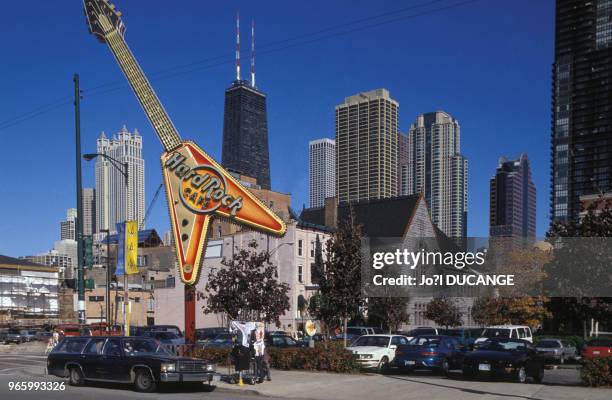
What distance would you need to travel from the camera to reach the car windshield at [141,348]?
2028 cm

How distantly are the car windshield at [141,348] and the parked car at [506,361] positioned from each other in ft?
31.3

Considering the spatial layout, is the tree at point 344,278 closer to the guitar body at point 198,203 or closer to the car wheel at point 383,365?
the guitar body at point 198,203

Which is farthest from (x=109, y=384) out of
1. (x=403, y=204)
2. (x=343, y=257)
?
(x=403, y=204)

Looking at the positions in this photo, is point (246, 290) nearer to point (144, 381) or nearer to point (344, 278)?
point (344, 278)

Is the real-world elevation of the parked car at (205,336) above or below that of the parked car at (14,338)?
above

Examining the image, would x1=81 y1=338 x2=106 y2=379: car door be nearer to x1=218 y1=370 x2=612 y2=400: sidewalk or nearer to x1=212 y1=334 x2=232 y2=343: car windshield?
x1=218 y1=370 x2=612 y2=400: sidewalk

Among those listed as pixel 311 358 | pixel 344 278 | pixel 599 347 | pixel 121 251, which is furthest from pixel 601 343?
pixel 121 251

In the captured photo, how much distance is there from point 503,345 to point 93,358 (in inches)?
497

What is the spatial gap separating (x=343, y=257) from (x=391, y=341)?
536 centimetres

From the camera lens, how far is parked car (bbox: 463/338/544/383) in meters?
22.4

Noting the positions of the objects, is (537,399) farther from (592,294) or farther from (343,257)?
(343,257)

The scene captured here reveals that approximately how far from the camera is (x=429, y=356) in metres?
26.0

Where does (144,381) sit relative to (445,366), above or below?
above

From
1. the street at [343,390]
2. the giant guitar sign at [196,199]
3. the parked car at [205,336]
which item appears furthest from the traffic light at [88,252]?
the parked car at [205,336]
